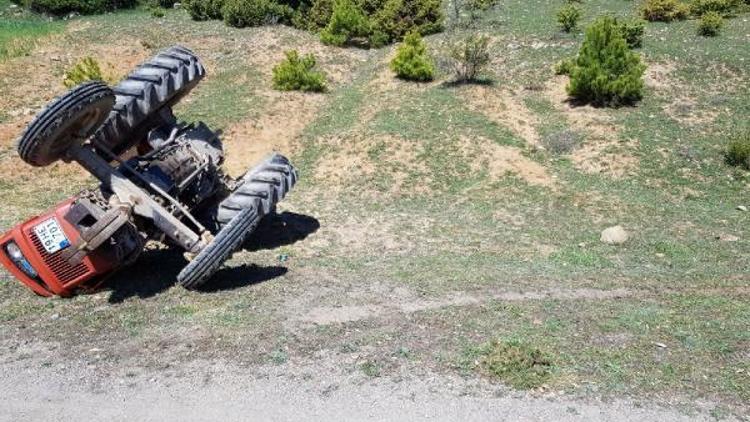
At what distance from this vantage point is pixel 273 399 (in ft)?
24.2

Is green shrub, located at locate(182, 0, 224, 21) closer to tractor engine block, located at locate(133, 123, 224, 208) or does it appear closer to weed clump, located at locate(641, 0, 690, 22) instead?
weed clump, located at locate(641, 0, 690, 22)

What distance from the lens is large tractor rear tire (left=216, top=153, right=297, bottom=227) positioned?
36.2 ft

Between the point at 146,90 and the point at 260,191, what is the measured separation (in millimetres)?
2449

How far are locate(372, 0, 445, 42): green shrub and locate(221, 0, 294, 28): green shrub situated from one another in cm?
467

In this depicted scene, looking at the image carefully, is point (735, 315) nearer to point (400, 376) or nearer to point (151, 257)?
point (400, 376)

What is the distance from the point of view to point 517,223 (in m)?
14.0

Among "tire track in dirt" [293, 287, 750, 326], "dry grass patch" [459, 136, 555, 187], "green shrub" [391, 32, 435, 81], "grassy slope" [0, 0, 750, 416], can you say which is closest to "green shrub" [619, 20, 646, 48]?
"grassy slope" [0, 0, 750, 416]

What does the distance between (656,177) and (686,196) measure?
38.3 inches

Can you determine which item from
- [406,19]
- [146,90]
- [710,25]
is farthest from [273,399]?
[710,25]

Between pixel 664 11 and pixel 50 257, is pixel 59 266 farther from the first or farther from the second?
pixel 664 11

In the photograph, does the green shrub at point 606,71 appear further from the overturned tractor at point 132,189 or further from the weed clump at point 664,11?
the overturned tractor at point 132,189

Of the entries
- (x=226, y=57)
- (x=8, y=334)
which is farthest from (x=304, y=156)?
(x=8, y=334)

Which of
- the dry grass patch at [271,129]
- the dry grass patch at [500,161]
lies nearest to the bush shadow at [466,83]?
the dry grass patch at [500,161]

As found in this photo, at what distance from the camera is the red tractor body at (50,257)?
9445mm
